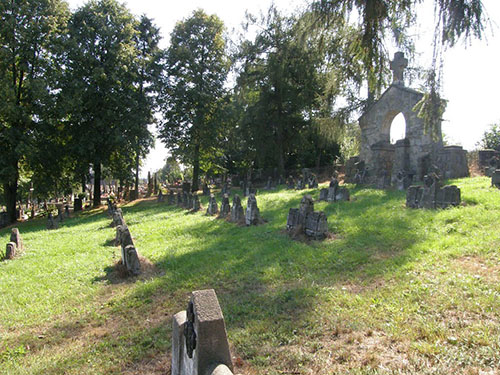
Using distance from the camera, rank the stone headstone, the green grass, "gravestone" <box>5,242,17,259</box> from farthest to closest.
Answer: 1. "gravestone" <box>5,242,17,259</box>
2. the stone headstone
3. the green grass

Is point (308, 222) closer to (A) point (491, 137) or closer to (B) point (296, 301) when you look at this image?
(B) point (296, 301)

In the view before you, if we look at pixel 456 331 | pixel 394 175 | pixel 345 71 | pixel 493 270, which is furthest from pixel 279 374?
pixel 394 175

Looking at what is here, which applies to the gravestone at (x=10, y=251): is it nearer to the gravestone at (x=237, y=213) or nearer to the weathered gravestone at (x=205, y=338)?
the gravestone at (x=237, y=213)

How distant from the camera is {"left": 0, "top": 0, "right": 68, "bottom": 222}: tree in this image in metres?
17.5

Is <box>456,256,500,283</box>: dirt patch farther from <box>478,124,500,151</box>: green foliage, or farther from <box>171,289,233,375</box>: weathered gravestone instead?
<box>478,124,500,151</box>: green foliage

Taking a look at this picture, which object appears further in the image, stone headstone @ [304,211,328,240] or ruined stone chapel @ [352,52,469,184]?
ruined stone chapel @ [352,52,469,184]

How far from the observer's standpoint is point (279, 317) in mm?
4113

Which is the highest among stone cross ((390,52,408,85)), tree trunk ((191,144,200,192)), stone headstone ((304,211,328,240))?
stone cross ((390,52,408,85))

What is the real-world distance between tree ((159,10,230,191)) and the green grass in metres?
19.2

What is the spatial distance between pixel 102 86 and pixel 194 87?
24.7 feet

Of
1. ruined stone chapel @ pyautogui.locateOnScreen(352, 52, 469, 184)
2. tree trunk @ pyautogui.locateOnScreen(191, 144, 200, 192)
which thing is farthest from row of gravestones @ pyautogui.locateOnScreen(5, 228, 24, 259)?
tree trunk @ pyautogui.locateOnScreen(191, 144, 200, 192)

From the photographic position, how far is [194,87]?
86.9ft

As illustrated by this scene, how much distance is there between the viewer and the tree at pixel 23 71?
17453 millimetres

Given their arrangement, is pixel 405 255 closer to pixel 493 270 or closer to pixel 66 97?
pixel 493 270
